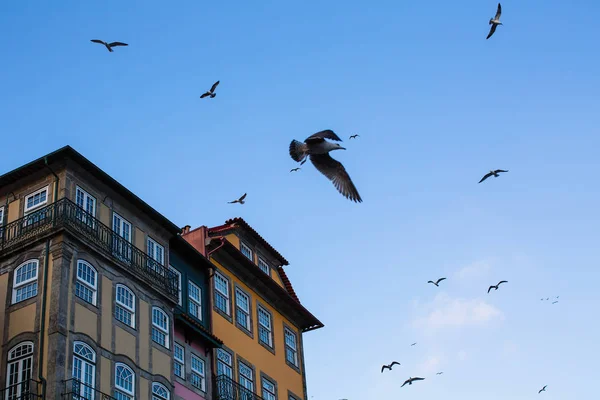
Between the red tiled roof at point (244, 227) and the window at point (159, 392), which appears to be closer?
the window at point (159, 392)

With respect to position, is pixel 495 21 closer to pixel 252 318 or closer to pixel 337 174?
pixel 337 174

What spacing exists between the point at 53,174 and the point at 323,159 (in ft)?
28.7

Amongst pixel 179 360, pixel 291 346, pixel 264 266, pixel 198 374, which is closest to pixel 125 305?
pixel 179 360

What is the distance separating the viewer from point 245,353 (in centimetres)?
3653

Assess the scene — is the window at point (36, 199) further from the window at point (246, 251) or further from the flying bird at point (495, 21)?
the flying bird at point (495, 21)

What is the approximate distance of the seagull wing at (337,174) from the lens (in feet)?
86.2

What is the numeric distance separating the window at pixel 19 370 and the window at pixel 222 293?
10390mm

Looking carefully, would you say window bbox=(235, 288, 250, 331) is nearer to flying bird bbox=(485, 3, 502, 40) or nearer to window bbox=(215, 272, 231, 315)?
window bbox=(215, 272, 231, 315)

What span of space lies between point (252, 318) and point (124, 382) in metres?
10.7

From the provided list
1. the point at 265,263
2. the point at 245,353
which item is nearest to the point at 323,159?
the point at 245,353

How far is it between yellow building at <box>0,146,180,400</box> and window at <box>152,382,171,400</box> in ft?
0.11

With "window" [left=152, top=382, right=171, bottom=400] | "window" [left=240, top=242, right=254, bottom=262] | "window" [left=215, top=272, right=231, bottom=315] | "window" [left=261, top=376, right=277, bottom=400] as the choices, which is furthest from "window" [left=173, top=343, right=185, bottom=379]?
"window" [left=240, top=242, right=254, bottom=262]

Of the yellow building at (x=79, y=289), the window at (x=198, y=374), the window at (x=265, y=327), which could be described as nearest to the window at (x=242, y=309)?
the window at (x=265, y=327)

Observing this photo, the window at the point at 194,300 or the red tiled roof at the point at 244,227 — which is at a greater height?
the red tiled roof at the point at 244,227
